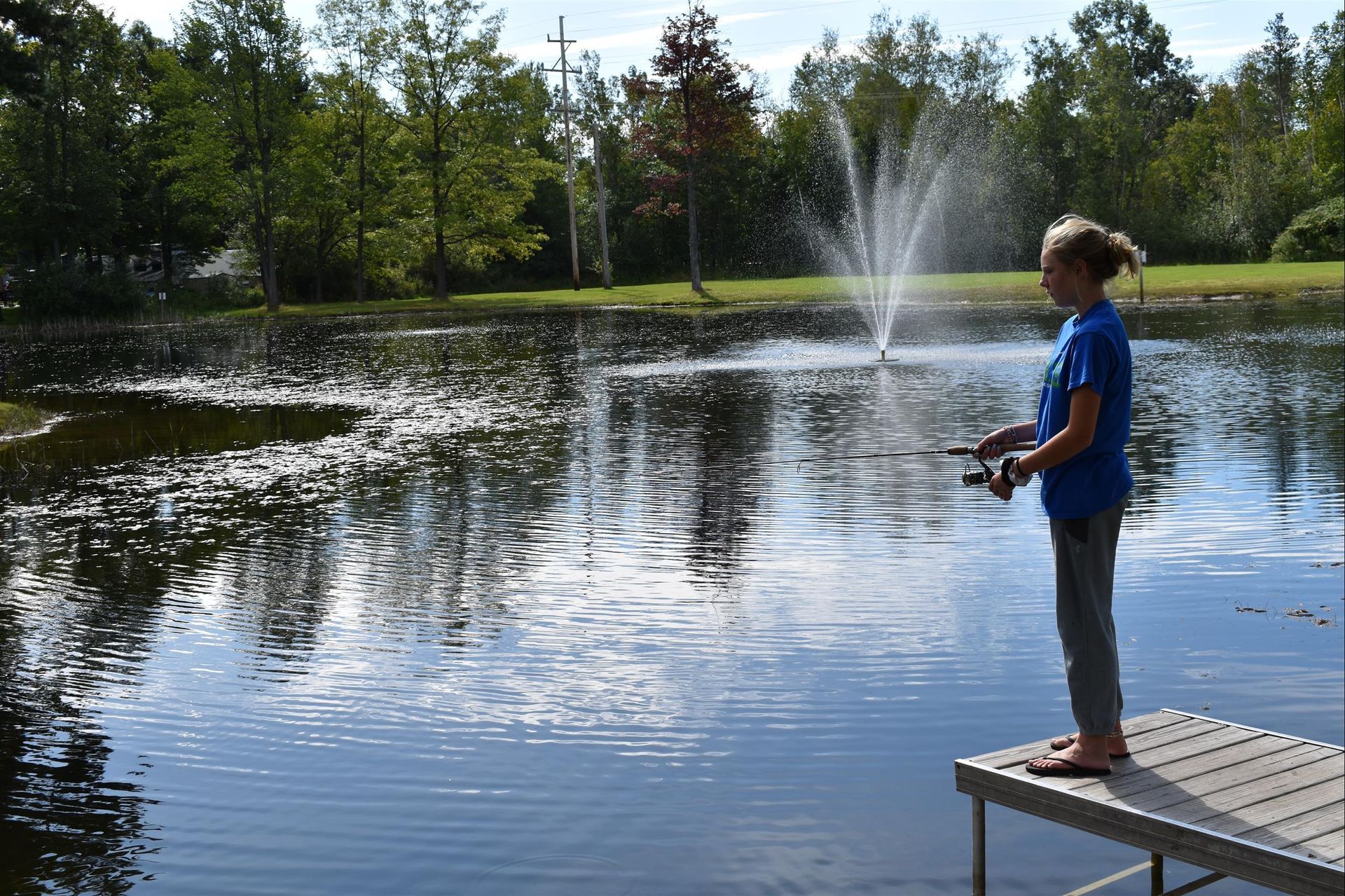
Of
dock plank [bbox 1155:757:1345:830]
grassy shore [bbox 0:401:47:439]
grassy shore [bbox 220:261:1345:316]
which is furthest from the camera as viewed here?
grassy shore [bbox 220:261:1345:316]

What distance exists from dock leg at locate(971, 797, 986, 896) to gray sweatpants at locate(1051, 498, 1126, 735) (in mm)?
428

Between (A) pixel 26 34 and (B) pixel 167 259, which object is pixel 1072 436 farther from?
(B) pixel 167 259

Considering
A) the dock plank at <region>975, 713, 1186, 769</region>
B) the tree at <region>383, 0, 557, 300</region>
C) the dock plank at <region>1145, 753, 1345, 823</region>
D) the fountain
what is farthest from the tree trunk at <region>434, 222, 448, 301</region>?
the dock plank at <region>1145, 753, 1345, 823</region>

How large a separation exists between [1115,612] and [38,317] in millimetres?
46398

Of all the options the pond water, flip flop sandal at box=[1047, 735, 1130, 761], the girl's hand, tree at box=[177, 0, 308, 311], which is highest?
tree at box=[177, 0, 308, 311]

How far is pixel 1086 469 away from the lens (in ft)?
13.4

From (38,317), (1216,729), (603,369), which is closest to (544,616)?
(1216,729)

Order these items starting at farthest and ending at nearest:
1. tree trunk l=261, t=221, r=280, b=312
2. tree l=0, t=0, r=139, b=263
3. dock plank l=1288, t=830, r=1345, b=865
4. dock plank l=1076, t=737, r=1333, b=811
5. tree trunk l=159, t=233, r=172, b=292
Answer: tree trunk l=159, t=233, r=172, b=292 → tree trunk l=261, t=221, r=280, b=312 → tree l=0, t=0, r=139, b=263 → dock plank l=1076, t=737, r=1333, b=811 → dock plank l=1288, t=830, r=1345, b=865

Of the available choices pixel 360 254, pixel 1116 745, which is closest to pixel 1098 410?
pixel 1116 745

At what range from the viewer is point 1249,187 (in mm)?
56938

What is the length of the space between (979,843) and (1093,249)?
1.93 metres

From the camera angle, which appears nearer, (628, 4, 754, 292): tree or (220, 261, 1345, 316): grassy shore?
(220, 261, 1345, 316): grassy shore

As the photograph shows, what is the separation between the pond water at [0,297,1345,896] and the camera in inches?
196

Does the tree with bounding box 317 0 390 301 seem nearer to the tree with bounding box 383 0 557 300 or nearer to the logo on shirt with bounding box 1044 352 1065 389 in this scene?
the tree with bounding box 383 0 557 300
